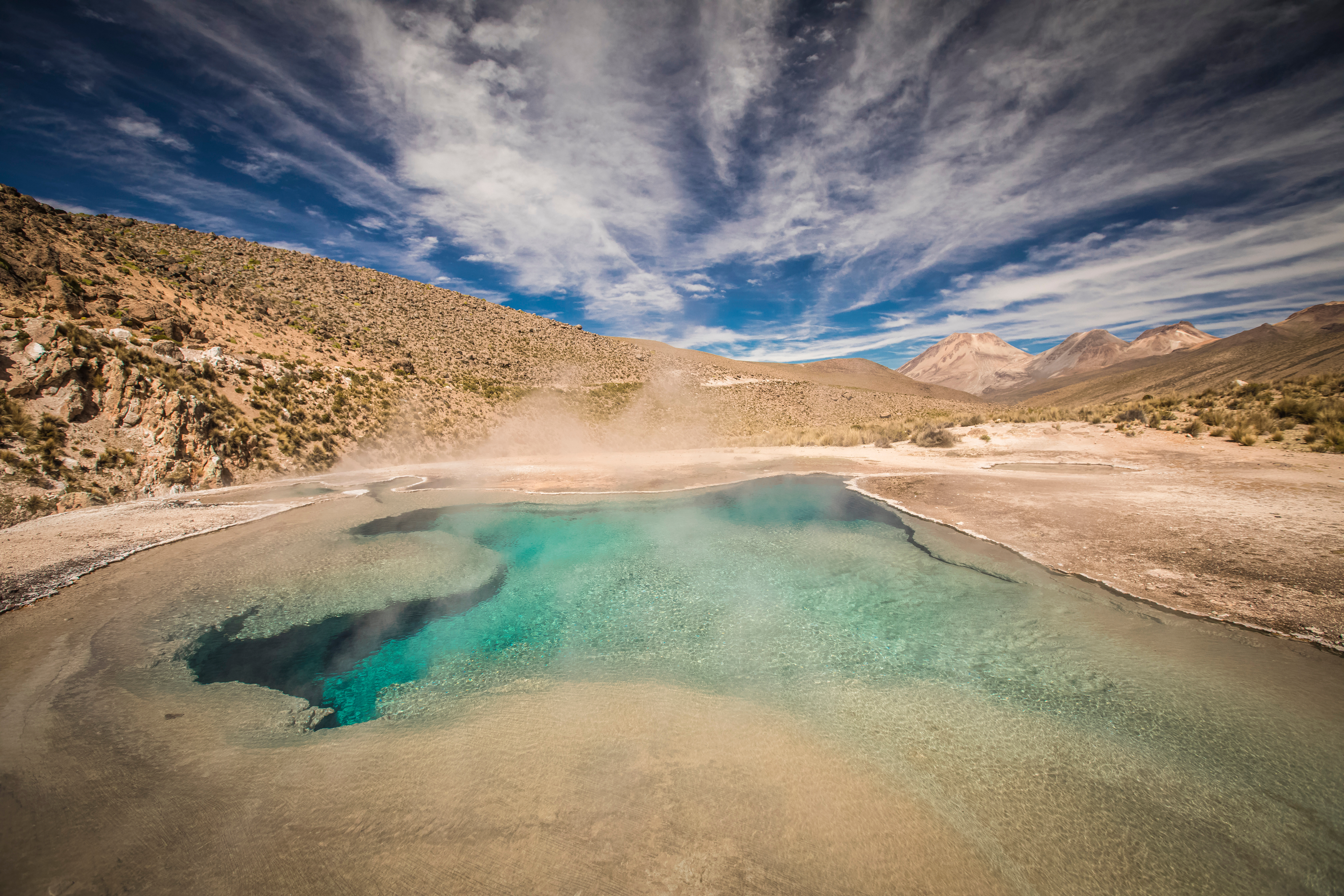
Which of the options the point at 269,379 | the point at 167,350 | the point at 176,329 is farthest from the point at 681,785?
the point at 176,329

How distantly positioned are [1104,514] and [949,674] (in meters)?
5.70

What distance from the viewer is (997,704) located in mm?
3758

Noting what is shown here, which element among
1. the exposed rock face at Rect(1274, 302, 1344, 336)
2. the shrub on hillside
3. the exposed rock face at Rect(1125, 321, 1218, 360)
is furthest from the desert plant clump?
the exposed rock face at Rect(1125, 321, 1218, 360)

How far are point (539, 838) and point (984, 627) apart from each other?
4.71 m

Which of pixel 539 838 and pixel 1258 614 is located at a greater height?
pixel 1258 614

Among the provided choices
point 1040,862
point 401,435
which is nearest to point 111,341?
point 401,435

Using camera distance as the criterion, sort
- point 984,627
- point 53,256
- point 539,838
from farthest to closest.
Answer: point 53,256 → point 984,627 → point 539,838

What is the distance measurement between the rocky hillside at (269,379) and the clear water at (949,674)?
815cm

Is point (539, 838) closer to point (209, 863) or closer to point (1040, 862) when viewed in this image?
point (209, 863)

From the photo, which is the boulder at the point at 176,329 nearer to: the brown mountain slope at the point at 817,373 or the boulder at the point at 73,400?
the boulder at the point at 73,400

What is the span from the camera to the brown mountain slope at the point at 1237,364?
50875mm

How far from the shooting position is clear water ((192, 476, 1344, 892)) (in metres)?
2.60

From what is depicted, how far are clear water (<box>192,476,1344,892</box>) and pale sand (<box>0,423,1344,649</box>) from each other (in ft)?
2.30

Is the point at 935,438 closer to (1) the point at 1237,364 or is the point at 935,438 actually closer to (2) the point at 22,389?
(2) the point at 22,389
